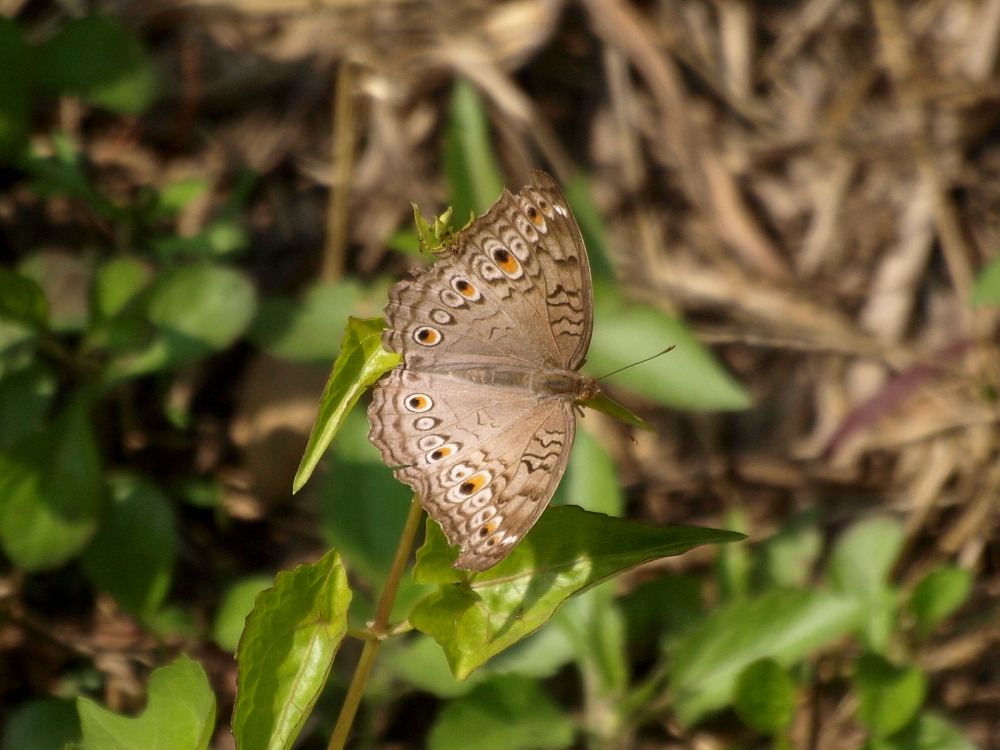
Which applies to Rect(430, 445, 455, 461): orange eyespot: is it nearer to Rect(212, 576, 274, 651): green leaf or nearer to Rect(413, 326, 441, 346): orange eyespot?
Rect(413, 326, 441, 346): orange eyespot

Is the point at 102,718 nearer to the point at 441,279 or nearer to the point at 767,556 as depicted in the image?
the point at 441,279

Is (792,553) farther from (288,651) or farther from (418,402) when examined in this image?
(288,651)

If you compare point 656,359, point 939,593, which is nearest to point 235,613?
point 656,359

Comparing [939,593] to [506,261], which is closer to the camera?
[506,261]

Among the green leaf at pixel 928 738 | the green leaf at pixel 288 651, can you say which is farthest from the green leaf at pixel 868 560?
the green leaf at pixel 288 651

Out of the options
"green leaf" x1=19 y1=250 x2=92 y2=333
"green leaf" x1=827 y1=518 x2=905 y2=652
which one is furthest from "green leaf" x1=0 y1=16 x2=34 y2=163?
"green leaf" x1=827 y1=518 x2=905 y2=652

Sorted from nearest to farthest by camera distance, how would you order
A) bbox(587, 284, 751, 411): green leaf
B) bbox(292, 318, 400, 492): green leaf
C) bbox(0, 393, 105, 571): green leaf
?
bbox(292, 318, 400, 492): green leaf < bbox(0, 393, 105, 571): green leaf < bbox(587, 284, 751, 411): green leaf

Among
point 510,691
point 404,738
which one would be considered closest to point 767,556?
point 510,691
